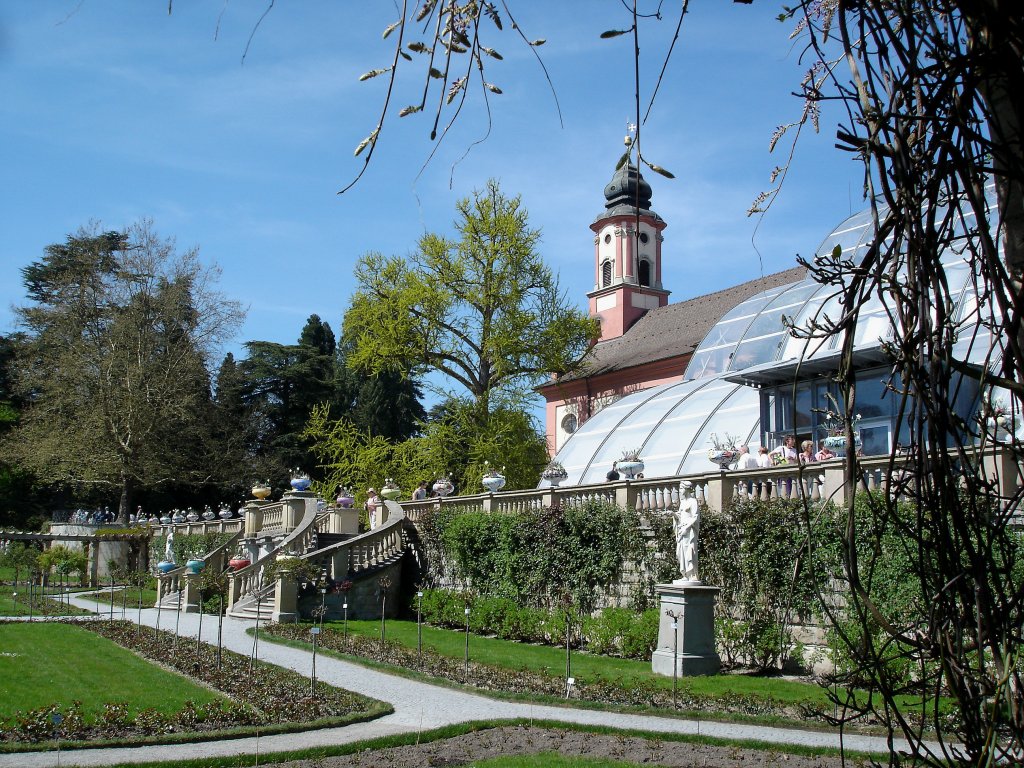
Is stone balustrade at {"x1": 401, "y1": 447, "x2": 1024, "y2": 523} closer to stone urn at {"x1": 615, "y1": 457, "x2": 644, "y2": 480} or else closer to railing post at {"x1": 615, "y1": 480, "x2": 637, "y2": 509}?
railing post at {"x1": 615, "y1": 480, "x2": 637, "y2": 509}

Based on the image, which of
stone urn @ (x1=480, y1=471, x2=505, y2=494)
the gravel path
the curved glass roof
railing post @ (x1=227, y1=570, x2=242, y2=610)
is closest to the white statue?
the gravel path

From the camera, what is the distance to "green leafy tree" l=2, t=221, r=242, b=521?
1700 inches

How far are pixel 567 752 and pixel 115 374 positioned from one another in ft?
132

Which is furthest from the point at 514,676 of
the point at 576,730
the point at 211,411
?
the point at 211,411

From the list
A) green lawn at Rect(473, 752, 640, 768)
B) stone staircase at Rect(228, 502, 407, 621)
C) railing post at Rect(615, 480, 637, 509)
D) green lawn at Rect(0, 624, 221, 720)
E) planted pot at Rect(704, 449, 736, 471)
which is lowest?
green lawn at Rect(0, 624, 221, 720)

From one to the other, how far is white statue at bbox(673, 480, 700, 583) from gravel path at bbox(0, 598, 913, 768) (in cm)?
423

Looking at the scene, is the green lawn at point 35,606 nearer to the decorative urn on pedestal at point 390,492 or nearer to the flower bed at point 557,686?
the decorative urn on pedestal at point 390,492

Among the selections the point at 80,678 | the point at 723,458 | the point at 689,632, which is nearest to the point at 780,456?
the point at 723,458

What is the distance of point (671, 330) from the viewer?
45562mm

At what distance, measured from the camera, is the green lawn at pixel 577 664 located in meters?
12.8

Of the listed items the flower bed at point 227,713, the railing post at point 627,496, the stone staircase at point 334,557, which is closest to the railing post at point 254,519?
the stone staircase at point 334,557

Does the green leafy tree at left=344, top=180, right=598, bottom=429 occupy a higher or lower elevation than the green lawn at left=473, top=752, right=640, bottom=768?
higher

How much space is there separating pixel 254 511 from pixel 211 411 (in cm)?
2060

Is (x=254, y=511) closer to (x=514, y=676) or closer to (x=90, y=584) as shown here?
(x=90, y=584)
